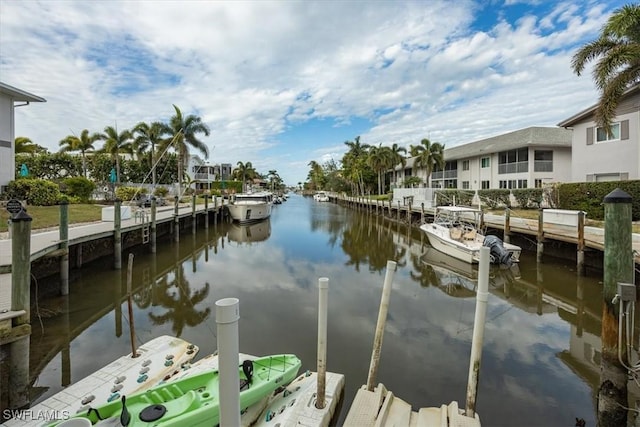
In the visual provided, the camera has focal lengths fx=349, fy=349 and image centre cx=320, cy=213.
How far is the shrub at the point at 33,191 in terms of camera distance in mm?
18406

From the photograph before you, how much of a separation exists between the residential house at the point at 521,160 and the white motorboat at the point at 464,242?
42.5ft

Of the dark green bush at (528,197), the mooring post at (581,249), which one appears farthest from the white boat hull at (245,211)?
the mooring post at (581,249)

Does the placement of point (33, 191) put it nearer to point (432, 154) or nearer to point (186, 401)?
point (186, 401)

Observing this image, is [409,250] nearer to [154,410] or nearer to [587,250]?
[587,250]

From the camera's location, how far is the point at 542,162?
91.4ft

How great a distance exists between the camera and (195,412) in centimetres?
381

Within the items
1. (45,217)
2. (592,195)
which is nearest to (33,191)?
(45,217)

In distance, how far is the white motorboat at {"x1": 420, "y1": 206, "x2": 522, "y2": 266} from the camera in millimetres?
13148

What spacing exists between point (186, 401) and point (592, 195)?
68.8 ft

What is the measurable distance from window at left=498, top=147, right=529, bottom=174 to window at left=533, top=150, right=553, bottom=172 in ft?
1.83

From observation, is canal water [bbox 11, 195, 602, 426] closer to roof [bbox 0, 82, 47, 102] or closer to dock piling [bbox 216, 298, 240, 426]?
dock piling [bbox 216, 298, 240, 426]

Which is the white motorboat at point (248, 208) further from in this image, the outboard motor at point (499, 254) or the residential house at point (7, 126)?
the outboard motor at point (499, 254)

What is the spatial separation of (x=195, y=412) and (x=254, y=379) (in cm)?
106

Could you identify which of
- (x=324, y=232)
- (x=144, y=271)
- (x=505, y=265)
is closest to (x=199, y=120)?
(x=324, y=232)
